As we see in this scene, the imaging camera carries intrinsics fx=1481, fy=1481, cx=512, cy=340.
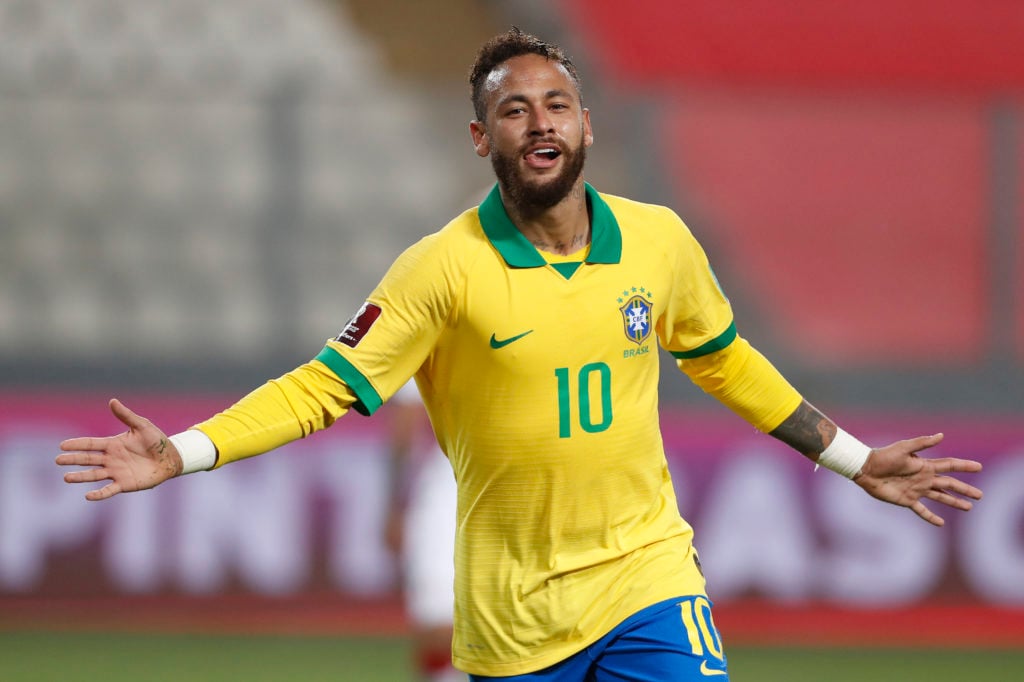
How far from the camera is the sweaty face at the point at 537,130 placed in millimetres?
3574

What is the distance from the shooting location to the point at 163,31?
440 inches

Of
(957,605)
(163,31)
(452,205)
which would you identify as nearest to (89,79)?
(163,31)

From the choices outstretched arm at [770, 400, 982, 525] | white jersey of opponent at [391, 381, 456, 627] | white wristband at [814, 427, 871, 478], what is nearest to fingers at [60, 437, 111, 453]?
outstretched arm at [770, 400, 982, 525]

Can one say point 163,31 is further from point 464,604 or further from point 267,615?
point 464,604

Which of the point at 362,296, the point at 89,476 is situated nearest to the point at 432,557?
the point at 89,476

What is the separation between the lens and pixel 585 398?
3572 mm

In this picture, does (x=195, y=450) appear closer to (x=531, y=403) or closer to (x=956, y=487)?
(x=531, y=403)

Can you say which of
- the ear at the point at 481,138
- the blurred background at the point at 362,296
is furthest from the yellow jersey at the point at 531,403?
the blurred background at the point at 362,296

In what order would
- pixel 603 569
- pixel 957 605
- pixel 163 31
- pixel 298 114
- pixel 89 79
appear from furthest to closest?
pixel 163 31
pixel 89 79
pixel 298 114
pixel 957 605
pixel 603 569

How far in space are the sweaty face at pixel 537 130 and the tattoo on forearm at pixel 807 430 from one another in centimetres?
89

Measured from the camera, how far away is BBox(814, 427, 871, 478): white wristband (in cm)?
392

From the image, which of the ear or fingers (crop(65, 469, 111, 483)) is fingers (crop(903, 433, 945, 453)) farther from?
fingers (crop(65, 469, 111, 483))

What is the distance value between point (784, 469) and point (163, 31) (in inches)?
236

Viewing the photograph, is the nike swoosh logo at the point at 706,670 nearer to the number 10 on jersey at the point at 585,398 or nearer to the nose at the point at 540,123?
the number 10 on jersey at the point at 585,398
